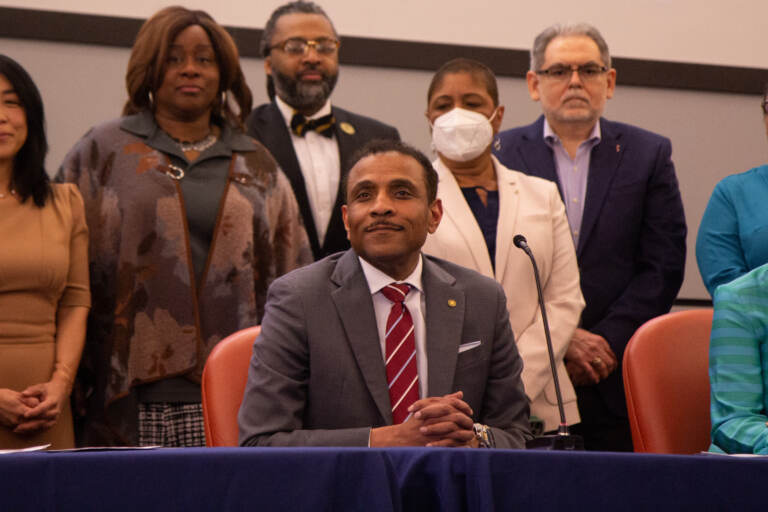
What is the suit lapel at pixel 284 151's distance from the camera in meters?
3.22

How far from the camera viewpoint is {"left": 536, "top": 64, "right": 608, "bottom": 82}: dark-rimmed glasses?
3.35m

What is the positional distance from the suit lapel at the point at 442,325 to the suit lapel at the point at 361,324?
0.11 meters

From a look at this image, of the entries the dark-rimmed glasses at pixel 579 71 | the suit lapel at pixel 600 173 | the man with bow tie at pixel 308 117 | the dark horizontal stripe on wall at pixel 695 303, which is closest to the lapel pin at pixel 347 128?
the man with bow tie at pixel 308 117

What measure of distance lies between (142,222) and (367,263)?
0.73m

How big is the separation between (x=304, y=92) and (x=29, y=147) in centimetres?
93

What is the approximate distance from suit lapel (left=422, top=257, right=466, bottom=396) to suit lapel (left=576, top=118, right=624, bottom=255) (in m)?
0.95

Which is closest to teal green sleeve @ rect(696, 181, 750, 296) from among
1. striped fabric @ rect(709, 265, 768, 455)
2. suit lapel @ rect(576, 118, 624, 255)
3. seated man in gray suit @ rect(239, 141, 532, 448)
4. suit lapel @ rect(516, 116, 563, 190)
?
suit lapel @ rect(576, 118, 624, 255)

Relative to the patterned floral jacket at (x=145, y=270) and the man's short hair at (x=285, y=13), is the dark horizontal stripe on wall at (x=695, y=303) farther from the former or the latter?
the patterned floral jacket at (x=145, y=270)

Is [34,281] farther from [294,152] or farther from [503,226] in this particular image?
[503,226]

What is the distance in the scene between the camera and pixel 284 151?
10.8ft

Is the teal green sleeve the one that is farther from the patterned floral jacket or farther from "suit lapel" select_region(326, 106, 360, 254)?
the patterned floral jacket

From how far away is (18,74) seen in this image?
8.96 ft

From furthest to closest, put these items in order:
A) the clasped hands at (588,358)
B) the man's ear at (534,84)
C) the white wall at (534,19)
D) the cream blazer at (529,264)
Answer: the white wall at (534,19) < the man's ear at (534,84) < the clasped hands at (588,358) < the cream blazer at (529,264)

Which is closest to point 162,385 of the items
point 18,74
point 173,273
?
point 173,273
